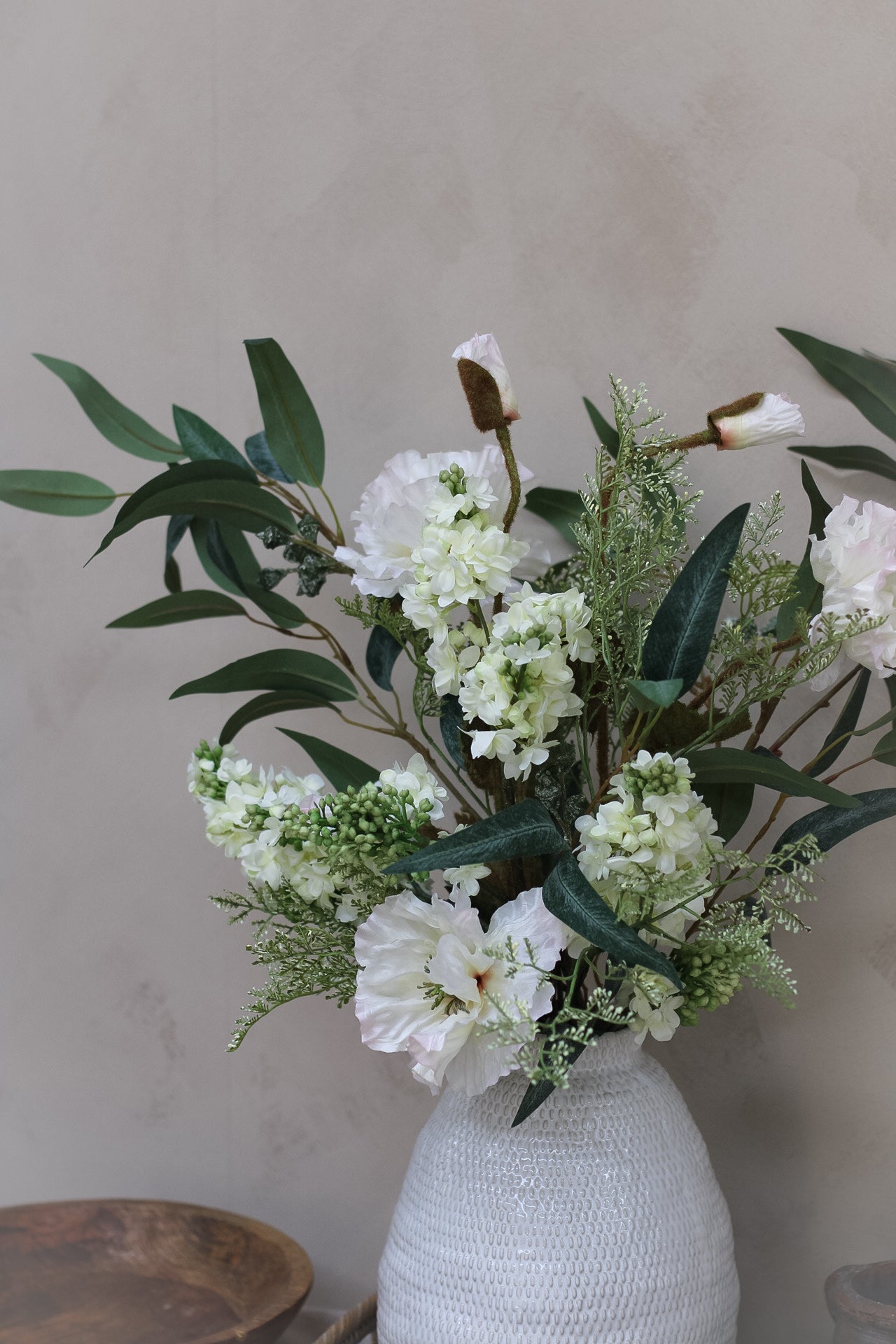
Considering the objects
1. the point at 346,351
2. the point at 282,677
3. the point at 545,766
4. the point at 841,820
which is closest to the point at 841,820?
the point at 841,820

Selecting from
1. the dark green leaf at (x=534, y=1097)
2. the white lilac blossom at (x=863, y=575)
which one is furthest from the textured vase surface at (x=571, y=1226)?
the white lilac blossom at (x=863, y=575)

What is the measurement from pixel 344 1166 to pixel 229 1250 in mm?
127

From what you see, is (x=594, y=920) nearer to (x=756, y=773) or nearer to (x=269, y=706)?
(x=756, y=773)

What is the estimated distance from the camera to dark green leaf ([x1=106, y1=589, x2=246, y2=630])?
0.89m

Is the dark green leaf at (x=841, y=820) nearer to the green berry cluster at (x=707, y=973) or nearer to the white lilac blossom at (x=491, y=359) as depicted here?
the green berry cluster at (x=707, y=973)

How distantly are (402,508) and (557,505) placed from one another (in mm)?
258

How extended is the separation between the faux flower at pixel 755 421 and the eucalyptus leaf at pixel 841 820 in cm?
24

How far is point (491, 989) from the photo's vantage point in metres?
0.67

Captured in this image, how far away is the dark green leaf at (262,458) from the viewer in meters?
0.93

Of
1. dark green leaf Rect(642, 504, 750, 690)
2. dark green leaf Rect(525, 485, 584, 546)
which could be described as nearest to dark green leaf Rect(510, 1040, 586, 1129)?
dark green leaf Rect(642, 504, 750, 690)

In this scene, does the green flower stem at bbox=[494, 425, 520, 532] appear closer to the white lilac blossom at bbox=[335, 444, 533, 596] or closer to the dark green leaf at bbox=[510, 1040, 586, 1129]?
the white lilac blossom at bbox=[335, 444, 533, 596]

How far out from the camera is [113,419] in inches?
37.4

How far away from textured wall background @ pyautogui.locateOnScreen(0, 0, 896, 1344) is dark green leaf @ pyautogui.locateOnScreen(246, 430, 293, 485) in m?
0.15

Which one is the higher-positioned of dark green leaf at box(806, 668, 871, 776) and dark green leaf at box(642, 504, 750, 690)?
dark green leaf at box(642, 504, 750, 690)
